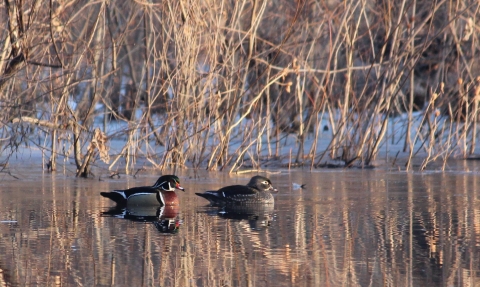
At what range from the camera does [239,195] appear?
29.7 ft

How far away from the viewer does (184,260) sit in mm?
5648

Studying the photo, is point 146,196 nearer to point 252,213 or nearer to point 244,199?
point 244,199

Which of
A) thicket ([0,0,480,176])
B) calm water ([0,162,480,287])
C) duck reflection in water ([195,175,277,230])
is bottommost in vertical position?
calm water ([0,162,480,287])

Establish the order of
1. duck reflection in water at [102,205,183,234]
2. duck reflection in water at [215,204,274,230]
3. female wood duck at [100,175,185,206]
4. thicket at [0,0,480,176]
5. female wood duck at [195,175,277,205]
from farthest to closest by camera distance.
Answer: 1. thicket at [0,0,480,176]
2. female wood duck at [195,175,277,205]
3. female wood duck at [100,175,185,206]
4. duck reflection in water at [215,204,274,230]
5. duck reflection in water at [102,205,183,234]

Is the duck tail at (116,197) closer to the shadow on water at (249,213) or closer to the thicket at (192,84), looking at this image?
the shadow on water at (249,213)

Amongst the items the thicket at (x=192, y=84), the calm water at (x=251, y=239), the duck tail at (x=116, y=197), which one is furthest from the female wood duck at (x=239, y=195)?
the thicket at (x=192, y=84)

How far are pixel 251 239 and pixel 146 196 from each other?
2.56 metres

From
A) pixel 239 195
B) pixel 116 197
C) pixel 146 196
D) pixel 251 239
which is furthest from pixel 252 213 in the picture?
pixel 251 239

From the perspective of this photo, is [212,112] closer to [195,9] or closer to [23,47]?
[195,9]

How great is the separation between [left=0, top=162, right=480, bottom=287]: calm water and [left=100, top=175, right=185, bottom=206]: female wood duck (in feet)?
0.49

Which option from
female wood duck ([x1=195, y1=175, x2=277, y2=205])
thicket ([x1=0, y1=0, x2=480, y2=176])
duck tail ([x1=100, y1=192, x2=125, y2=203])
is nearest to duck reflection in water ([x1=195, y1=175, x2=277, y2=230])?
female wood duck ([x1=195, y1=175, x2=277, y2=205])

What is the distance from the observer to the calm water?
5.18 m

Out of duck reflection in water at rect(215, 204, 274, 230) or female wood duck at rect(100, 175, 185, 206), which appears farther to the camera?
female wood duck at rect(100, 175, 185, 206)

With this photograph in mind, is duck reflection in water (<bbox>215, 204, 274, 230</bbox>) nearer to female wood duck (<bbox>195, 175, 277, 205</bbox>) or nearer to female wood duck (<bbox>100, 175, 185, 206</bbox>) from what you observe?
female wood duck (<bbox>195, 175, 277, 205</bbox>)
